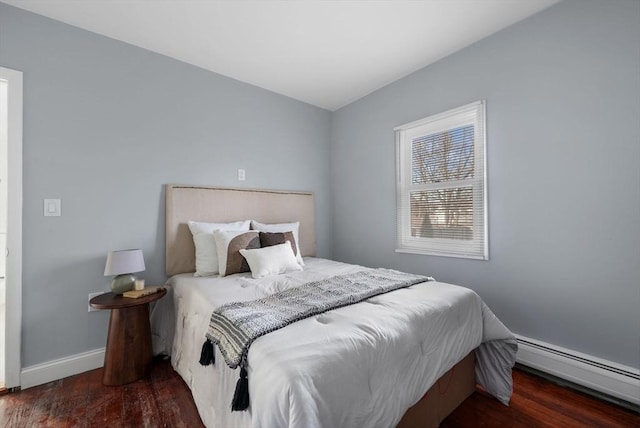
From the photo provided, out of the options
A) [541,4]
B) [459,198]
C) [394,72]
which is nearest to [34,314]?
[459,198]

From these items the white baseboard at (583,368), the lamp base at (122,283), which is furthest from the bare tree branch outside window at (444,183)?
the lamp base at (122,283)

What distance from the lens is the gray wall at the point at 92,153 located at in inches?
74.2

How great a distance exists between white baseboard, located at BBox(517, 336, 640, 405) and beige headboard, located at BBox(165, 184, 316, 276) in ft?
7.39

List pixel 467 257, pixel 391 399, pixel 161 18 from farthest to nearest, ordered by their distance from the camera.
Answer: pixel 467 257 < pixel 161 18 < pixel 391 399

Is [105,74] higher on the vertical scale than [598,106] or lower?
higher

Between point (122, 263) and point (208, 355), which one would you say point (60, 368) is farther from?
point (208, 355)

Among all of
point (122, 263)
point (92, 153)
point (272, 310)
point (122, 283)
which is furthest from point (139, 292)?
point (272, 310)

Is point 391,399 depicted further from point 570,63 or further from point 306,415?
point 570,63

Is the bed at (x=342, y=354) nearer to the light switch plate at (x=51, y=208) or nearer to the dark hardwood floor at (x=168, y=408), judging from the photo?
the dark hardwood floor at (x=168, y=408)

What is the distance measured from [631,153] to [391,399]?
6.58 feet

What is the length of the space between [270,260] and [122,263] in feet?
3.41

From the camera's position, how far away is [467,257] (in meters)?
2.34

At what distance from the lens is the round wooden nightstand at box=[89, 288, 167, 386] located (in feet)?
5.99

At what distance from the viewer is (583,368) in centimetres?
175
